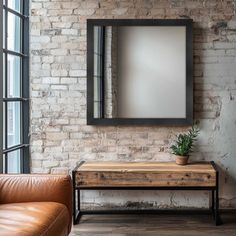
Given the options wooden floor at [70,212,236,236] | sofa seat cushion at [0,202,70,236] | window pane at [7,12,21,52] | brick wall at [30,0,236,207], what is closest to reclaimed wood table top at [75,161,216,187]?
wooden floor at [70,212,236,236]

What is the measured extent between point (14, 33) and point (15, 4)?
31 centimetres

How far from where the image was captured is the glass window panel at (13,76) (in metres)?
4.03

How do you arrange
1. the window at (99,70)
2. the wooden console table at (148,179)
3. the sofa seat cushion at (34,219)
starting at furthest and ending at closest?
the window at (99,70) → the wooden console table at (148,179) → the sofa seat cushion at (34,219)

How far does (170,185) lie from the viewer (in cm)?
380

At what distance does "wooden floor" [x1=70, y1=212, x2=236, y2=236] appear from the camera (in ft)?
11.8

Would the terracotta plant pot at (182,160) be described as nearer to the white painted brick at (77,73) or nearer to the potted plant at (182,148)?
the potted plant at (182,148)

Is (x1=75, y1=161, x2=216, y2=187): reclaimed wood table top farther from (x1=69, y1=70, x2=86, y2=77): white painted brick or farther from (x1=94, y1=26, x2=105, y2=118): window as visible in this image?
(x1=69, y1=70, x2=86, y2=77): white painted brick

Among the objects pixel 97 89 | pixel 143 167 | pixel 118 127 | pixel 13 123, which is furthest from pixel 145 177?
pixel 13 123

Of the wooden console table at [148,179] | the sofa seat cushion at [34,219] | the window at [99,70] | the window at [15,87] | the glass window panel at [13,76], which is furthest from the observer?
the window at [99,70]

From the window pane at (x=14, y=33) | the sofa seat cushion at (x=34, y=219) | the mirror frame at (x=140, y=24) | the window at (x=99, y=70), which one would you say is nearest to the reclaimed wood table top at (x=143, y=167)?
the mirror frame at (x=140, y=24)

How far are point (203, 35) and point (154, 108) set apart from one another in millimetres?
915

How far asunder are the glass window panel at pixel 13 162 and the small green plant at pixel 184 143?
163 cm

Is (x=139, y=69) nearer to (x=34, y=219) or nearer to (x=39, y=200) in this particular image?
(x=39, y=200)

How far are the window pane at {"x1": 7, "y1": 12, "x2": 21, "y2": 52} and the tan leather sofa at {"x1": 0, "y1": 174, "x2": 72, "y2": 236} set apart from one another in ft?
5.41
